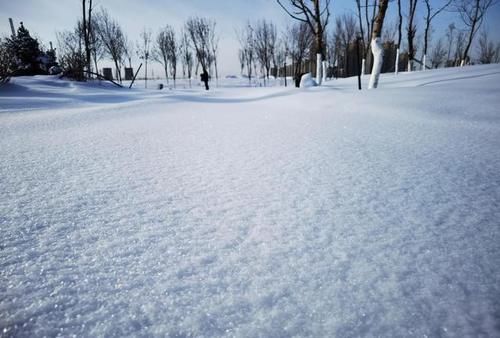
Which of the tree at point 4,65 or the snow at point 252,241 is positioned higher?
the tree at point 4,65

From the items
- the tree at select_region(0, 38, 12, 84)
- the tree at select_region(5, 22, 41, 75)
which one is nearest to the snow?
the tree at select_region(0, 38, 12, 84)

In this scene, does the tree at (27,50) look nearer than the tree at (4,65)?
No

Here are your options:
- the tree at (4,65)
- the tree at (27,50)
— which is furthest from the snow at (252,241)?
the tree at (27,50)

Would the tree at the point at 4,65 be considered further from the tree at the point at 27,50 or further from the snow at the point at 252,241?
the tree at the point at 27,50

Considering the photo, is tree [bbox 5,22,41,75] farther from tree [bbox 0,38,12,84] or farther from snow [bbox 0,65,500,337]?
snow [bbox 0,65,500,337]

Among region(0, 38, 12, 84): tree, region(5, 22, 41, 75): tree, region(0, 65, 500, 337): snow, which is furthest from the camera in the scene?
region(5, 22, 41, 75): tree

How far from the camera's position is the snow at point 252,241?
1.57 ft

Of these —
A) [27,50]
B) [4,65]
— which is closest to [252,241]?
[4,65]

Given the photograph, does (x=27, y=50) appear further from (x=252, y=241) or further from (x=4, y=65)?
(x=252, y=241)

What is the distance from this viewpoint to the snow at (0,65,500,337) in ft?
1.57

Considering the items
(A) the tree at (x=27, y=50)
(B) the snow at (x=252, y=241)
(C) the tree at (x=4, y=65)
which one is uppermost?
(A) the tree at (x=27, y=50)

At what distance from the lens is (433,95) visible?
12.2 ft

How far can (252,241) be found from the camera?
0.71 meters

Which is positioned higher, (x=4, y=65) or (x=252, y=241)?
(x=4, y=65)
